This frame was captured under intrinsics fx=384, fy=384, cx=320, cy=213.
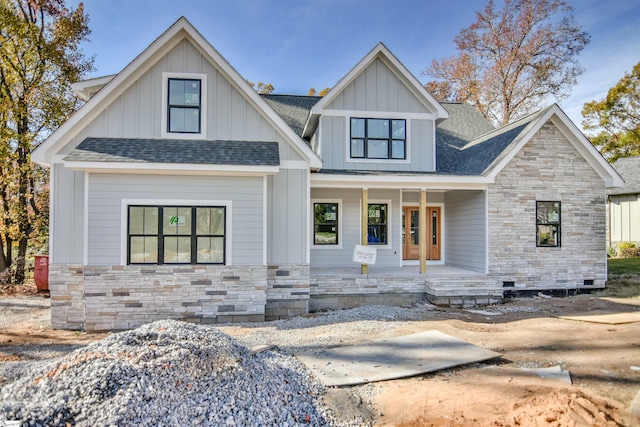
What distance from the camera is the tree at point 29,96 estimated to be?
13.8 meters

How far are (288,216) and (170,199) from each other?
Answer: 9.10 ft

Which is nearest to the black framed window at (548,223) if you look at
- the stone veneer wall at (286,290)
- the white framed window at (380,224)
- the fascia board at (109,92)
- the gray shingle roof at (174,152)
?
the white framed window at (380,224)

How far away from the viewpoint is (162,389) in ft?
13.3

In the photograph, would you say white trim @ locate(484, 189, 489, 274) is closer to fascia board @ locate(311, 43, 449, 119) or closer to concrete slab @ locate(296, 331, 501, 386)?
fascia board @ locate(311, 43, 449, 119)

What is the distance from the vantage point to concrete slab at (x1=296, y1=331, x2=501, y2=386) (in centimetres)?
524

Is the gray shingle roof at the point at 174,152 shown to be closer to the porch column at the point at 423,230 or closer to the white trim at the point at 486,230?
the porch column at the point at 423,230

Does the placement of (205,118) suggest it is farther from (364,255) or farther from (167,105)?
(364,255)

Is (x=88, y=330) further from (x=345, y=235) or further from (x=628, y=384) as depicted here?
(x=628, y=384)

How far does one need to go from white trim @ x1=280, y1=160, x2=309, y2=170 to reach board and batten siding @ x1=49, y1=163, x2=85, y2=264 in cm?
470

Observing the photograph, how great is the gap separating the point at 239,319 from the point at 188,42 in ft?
22.3

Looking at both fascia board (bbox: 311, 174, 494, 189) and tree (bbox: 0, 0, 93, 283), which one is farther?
tree (bbox: 0, 0, 93, 283)

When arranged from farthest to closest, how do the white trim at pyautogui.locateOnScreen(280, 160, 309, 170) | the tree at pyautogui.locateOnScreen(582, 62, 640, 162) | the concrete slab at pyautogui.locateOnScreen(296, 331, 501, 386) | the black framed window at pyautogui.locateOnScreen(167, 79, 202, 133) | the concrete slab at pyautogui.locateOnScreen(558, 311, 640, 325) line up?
1. the tree at pyautogui.locateOnScreen(582, 62, 640, 162)
2. the white trim at pyautogui.locateOnScreen(280, 160, 309, 170)
3. the black framed window at pyautogui.locateOnScreen(167, 79, 202, 133)
4. the concrete slab at pyautogui.locateOnScreen(558, 311, 640, 325)
5. the concrete slab at pyautogui.locateOnScreen(296, 331, 501, 386)

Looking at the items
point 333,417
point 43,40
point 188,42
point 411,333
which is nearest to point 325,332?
point 411,333

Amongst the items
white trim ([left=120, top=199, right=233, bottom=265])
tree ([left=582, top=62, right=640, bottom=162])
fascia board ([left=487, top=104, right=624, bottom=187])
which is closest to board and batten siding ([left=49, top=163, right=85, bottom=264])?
white trim ([left=120, top=199, right=233, bottom=265])
